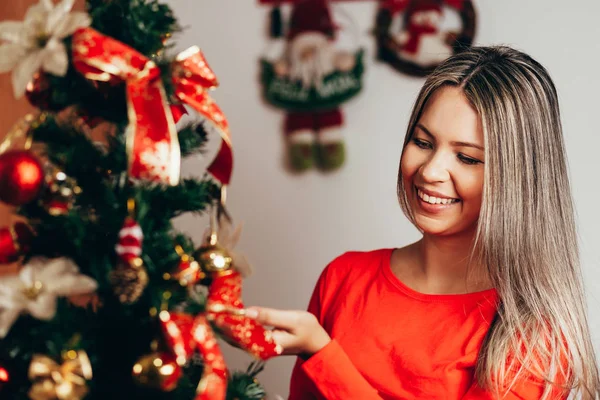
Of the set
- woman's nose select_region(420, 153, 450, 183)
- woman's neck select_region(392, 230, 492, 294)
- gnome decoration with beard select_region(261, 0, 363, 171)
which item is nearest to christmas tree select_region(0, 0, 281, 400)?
woman's nose select_region(420, 153, 450, 183)

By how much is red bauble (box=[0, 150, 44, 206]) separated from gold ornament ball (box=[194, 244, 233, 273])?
182 mm

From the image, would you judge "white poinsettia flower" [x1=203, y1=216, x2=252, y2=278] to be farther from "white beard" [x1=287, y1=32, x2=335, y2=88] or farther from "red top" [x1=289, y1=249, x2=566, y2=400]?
"white beard" [x1=287, y1=32, x2=335, y2=88]

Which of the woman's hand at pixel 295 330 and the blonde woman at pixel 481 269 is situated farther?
the blonde woman at pixel 481 269

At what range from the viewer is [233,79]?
1.81 meters

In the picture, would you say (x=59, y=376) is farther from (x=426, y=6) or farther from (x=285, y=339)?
(x=426, y=6)

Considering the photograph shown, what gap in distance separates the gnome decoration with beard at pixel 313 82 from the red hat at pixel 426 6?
19cm

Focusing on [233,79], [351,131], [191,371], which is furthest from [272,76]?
[191,371]

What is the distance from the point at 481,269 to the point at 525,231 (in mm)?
121

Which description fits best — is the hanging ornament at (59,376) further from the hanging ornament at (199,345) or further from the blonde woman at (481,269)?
the blonde woman at (481,269)

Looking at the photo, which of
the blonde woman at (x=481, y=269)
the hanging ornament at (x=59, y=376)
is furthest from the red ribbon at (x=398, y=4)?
the hanging ornament at (x=59, y=376)

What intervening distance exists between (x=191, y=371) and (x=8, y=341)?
8.1 inches

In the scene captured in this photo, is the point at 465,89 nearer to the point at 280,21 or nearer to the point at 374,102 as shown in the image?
the point at 374,102

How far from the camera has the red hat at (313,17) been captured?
68.5 inches

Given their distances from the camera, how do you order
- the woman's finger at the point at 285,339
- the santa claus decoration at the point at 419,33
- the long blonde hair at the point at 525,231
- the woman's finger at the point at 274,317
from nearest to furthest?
the woman's finger at the point at 274,317 → the woman's finger at the point at 285,339 → the long blonde hair at the point at 525,231 → the santa claus decoration at the point at 419,33
